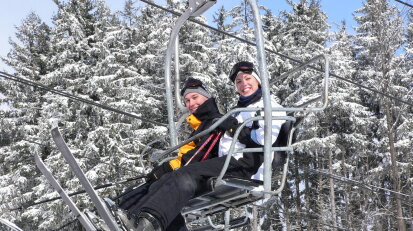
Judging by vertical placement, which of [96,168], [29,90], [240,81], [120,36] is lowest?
[96,168]

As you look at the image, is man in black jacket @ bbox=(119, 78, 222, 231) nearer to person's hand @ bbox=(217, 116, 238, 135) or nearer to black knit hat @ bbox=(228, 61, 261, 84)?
person's hand @ bbox=(217, 116, 238, 135)

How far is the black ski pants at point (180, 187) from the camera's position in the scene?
9.71ft

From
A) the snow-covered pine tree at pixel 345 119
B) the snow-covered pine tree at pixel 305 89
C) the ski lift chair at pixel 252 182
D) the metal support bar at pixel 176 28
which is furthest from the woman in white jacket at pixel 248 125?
the snow-covered pine tree at pixel 345 119

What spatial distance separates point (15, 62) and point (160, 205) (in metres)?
21.5

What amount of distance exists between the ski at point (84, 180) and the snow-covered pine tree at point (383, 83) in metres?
11.6

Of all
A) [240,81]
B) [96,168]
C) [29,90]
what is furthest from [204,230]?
[29,90]

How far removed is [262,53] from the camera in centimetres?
299

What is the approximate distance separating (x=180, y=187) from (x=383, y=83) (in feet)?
56.6

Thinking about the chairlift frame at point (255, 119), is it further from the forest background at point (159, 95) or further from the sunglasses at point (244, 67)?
the forest background at point (159, 95)

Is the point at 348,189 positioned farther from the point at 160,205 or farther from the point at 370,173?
the point at 160,205

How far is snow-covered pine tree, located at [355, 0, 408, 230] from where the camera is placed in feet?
59.7

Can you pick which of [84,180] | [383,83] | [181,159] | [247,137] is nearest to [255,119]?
[247,137]

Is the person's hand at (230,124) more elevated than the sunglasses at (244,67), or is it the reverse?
the sunglasses at (244,67)

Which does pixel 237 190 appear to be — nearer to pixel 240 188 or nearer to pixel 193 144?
pixel 240 188
